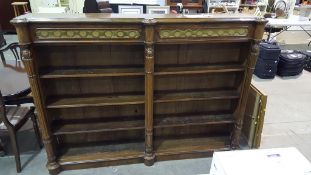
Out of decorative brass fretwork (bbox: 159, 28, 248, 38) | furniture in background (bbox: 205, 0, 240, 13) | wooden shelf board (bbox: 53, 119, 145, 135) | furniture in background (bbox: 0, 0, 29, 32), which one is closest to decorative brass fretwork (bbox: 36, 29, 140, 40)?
decorative brass fretwork (bbox: 159, 28, 248, 38)

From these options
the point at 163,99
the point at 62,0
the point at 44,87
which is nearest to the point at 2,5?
the point at 62,0

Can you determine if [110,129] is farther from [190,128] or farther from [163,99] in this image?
[190,128]

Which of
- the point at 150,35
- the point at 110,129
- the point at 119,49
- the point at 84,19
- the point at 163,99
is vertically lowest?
the point at 110,129

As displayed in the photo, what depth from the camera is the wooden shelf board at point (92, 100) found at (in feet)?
6.05

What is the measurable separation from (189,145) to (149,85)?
2.56 ft

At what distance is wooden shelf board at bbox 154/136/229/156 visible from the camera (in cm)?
217

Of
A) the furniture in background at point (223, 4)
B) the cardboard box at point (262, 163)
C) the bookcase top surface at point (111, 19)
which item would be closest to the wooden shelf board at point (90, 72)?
the bookcase top surface at point (111, 19)

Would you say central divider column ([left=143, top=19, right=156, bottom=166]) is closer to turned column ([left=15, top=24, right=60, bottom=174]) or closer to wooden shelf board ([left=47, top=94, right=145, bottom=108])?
wooden shelf board ([left=47, top=94, right=145, bottom=108])

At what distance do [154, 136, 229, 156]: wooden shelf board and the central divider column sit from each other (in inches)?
4.1

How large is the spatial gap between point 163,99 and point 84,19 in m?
0.84

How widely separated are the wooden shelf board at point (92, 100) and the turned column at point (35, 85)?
0.11 metres

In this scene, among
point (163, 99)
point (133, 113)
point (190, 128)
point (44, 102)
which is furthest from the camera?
point (190, 128)

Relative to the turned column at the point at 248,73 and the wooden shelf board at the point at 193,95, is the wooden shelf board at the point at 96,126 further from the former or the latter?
the turned column at the point at 248,73

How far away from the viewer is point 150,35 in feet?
5.33
